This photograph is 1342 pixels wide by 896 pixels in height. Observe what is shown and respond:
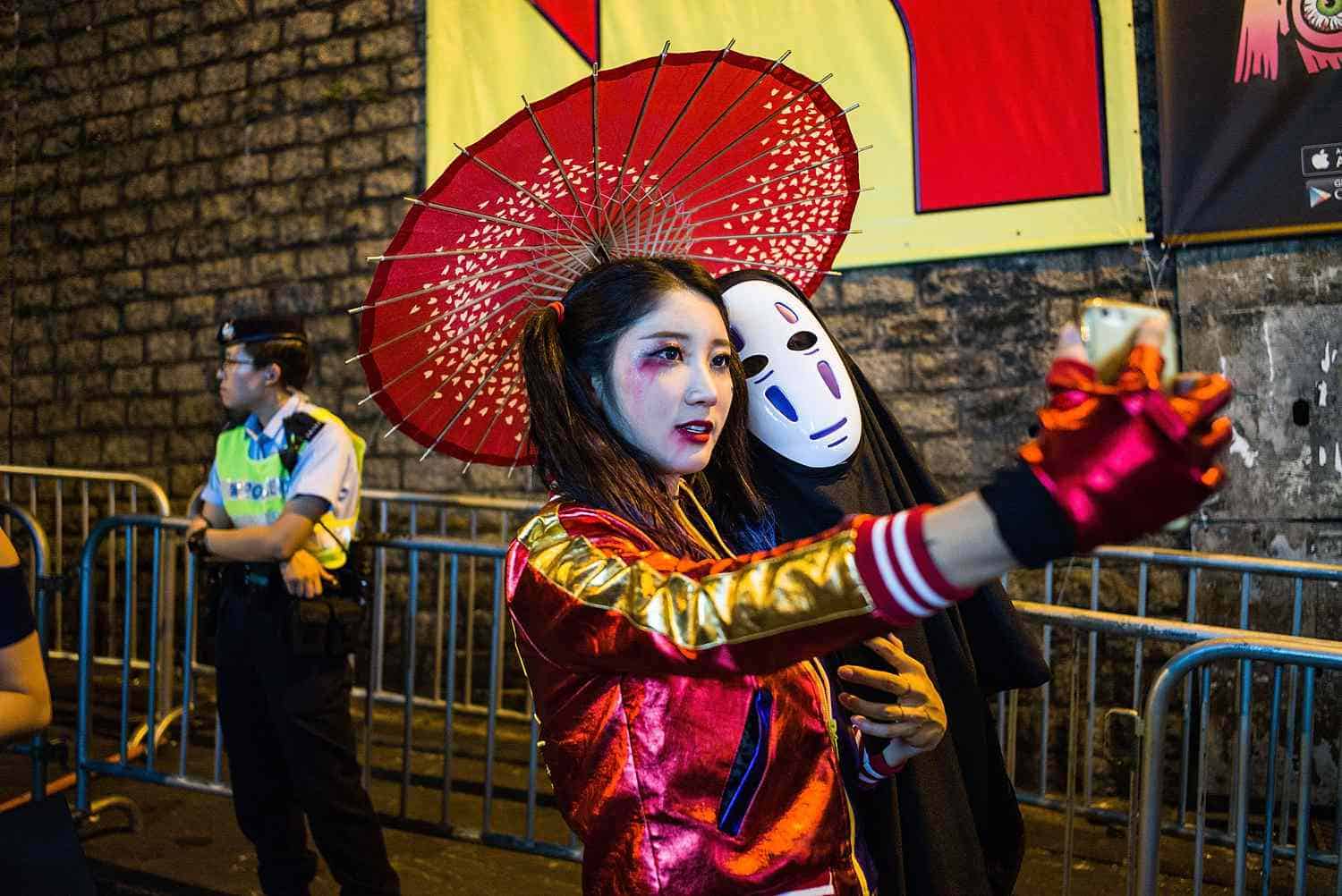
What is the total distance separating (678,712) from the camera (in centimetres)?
112

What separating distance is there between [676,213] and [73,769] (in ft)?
12.9

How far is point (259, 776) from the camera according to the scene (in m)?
3.06

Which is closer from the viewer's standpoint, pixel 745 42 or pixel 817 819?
pixel 817 819

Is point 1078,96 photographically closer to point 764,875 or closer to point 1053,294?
point 1053,294

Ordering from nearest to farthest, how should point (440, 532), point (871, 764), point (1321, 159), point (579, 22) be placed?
1. point (871, 764)
2. point (1321, 159)
3. point (579, 22)
4. point (440, 532)

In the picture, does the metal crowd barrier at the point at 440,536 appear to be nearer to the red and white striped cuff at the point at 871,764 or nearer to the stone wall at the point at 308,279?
the stone wall at the point at 308,279

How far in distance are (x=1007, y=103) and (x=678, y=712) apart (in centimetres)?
399

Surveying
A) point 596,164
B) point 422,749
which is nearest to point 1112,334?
point 596,164

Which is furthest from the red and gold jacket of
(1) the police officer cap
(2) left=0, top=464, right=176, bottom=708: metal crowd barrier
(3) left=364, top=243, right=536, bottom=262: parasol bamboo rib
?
(2) left=0, top=464, right=176, bottom=708: metal crowd barrier

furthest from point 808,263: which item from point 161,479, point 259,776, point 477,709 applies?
point 161,479

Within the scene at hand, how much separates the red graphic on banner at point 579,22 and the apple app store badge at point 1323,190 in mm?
3266

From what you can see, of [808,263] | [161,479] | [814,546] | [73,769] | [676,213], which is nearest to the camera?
[814,546]

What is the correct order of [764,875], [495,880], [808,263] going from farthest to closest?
1. [495,880]
2. [808,263]
3. [764,875]

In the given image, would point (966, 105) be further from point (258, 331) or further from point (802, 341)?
point (802, 341)
